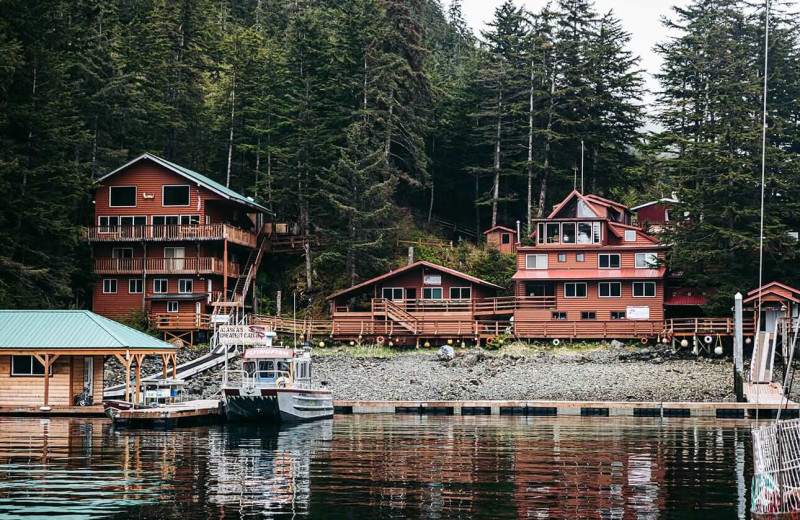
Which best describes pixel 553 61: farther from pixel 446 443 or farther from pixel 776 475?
pixel 776 475

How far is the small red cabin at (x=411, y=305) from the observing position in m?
55.8

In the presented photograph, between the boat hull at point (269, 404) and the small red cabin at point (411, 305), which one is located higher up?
the small red cabin at point (411, 305)

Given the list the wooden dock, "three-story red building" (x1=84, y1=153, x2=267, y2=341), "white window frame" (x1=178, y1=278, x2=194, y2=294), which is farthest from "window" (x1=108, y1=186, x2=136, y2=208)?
the wooden dock

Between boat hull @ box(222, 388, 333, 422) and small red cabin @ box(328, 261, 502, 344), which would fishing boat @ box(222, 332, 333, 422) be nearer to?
boat hull @ box(222, 388, 333, 422)

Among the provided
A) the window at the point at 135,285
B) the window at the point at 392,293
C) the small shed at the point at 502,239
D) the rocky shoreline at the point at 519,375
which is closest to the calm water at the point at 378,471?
the rocky shoreline at the point at 519,375

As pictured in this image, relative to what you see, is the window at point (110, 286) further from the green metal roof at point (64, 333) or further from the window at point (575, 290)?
the window at point (575, 290)

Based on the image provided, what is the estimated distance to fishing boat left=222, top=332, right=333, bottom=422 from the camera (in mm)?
37469

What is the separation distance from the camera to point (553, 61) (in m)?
66.6

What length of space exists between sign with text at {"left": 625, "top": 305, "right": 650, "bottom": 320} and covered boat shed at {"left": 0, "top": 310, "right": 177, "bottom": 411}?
2609 centimetres

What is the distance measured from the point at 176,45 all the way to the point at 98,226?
1728 cm

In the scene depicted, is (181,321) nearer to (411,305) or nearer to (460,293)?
(411,305)

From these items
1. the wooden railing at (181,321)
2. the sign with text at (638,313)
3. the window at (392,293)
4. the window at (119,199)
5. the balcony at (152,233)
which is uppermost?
the window at (119,199)

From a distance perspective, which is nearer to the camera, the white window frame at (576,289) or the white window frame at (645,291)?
the white window frame at (645,291)

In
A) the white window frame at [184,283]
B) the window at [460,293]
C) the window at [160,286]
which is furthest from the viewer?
the window at [160,286]
